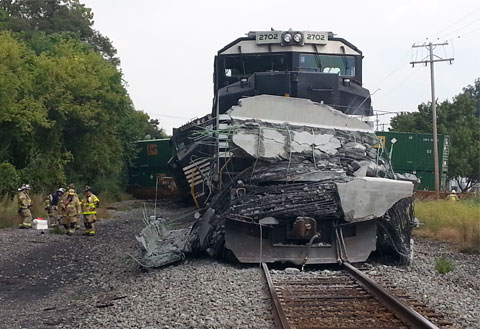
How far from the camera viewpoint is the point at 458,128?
1984 inches

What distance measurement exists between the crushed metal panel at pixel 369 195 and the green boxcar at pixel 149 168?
2365cm

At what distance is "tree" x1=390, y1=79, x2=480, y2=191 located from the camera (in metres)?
47.8

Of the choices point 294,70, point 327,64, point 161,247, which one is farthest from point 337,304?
point 327,64

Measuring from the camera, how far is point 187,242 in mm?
9539

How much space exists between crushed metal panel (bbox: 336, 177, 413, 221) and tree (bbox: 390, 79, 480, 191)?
135ft

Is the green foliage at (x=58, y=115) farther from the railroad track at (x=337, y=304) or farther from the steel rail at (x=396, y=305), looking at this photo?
the steel rail at (x=396, y=305)

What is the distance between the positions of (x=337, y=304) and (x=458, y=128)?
47.0m

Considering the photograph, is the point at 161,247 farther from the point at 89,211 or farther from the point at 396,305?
the point at 89,211

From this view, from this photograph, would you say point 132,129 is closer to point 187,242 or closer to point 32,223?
point 32,223

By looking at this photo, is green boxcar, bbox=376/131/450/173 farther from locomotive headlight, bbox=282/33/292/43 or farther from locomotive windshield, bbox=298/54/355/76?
locomotive headlight, bbox=282/33/292/43

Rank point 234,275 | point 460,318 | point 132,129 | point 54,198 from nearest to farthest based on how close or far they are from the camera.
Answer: point 460,318, point 234,275, point 54,198, point 132,129

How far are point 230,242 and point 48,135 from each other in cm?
1890

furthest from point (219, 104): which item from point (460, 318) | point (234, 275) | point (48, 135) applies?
point (48, 135)

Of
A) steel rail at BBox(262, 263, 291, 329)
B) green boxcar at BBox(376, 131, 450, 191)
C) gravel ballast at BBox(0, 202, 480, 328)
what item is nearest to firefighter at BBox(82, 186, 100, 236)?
gravel ballast at BBox(0, 202, 480, 328)
